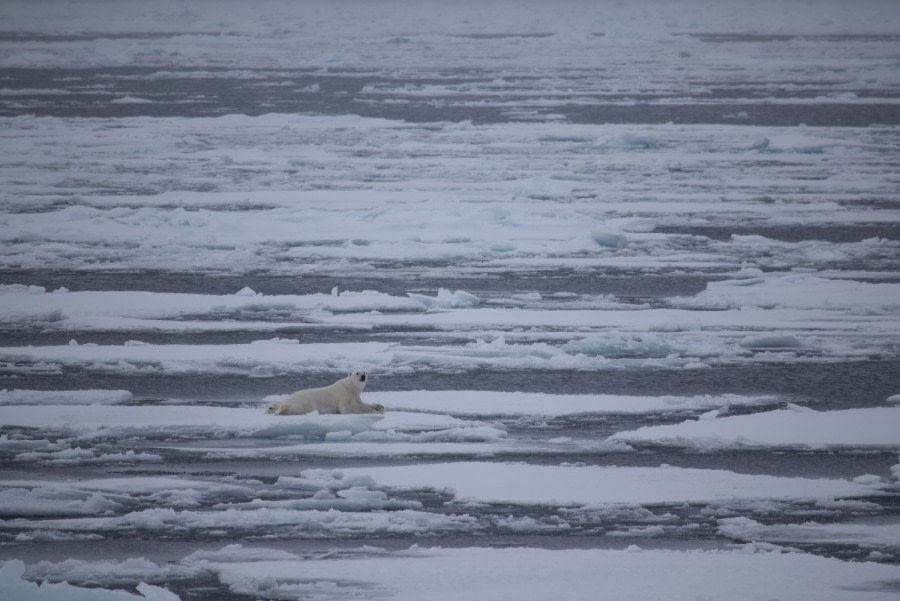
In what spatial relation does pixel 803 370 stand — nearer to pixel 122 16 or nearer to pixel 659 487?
pixel 659 487

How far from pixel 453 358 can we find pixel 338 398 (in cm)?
127

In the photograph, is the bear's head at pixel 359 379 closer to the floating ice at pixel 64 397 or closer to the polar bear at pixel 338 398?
the polar bear at pixel 338 398

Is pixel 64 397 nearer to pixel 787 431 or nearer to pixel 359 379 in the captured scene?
pixel 359 379

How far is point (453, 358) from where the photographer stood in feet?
24.1

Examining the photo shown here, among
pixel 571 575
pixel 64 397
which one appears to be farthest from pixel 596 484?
pixel 64 397

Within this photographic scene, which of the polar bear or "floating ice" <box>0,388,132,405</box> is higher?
"floating ice" <box>0,388,132,405</box>

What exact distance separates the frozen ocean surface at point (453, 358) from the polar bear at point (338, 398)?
0.11m

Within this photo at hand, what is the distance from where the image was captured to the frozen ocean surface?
15.0ft

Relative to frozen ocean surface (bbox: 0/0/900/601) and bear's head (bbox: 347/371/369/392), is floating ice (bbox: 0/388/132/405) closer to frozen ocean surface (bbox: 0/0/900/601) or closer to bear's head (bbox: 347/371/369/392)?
frozen ocean surface (bbox: 0/0/900/601)

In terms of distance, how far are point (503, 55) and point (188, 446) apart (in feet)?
105

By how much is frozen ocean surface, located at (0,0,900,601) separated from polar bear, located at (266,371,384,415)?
0.35 ft

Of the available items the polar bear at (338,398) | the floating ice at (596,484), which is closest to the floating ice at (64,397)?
the polar bear at (338,398)

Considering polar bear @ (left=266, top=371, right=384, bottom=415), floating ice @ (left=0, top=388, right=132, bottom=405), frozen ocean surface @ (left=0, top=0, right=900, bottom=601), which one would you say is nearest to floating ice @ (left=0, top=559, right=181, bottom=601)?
frozen ocean surface @ (left=0, top=0, right=900, bottom=601)

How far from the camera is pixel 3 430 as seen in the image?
597 cm
